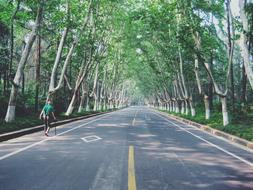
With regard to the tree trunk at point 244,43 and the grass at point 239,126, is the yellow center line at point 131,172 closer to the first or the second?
the grass at point 239,126

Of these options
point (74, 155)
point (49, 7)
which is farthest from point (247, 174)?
point (49, 7)

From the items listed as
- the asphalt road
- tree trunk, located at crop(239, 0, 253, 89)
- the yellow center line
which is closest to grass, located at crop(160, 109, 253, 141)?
A: tree trunk, located at crop(239, 0, 253, 89)

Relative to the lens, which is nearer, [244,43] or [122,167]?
[122,167]

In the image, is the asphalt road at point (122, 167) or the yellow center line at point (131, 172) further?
the asphalt road at point (122, 167)

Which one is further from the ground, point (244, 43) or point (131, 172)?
point (244, 43)

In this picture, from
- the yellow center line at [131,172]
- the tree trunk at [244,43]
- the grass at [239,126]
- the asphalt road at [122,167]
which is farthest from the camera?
the grass at [239,126]

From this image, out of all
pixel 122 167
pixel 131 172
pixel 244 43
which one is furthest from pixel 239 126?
pixel 131 172

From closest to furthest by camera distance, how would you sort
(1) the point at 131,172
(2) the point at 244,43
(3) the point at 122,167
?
(1) the point at 131,172 → (3) the point at 122,167 → (2) the point at 244,43

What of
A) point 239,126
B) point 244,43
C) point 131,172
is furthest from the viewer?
point 239,126

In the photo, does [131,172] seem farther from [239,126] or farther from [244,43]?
[239,126]

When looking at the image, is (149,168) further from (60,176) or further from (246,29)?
(246,29)

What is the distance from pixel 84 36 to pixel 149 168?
2664cm

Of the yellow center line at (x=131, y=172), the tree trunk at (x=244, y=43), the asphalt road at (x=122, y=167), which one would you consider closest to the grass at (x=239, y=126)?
the tree trunk at (x=244, y=43)

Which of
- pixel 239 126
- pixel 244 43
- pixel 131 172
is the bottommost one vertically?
pixel 131 172
